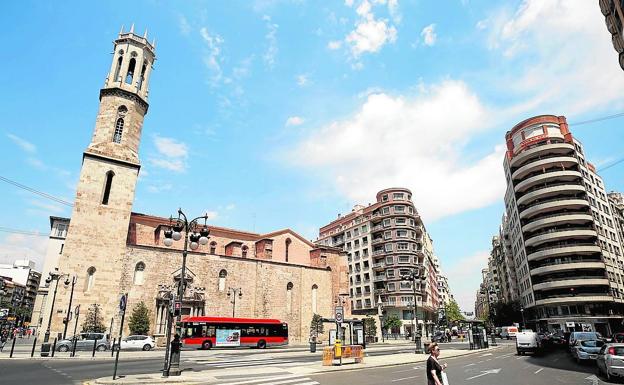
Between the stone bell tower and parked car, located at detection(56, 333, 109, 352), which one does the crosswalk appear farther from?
the stone bell tower

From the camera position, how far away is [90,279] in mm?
36719

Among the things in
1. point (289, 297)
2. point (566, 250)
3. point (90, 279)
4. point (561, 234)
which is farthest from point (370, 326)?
point (90, 279)

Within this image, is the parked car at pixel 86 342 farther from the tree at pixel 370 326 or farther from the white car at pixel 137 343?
the tree at pixel 370 326

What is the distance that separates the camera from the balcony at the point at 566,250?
5250cm

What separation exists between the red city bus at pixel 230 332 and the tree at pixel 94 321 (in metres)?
8.68

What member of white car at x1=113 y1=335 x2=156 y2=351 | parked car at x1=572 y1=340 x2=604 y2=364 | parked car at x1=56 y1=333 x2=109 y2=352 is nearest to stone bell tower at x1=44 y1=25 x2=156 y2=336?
parked car at x1=56 y1=333 x2=109 y2=352

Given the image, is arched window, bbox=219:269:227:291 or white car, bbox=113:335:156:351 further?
arched window, bbox=219:269:227:291

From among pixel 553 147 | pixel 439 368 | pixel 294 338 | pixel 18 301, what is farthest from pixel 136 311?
pixel 18 301

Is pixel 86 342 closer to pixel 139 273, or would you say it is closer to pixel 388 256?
pixel 139 273

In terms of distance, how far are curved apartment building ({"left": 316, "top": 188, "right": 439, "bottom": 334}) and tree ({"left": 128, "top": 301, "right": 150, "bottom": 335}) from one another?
41.1 metres

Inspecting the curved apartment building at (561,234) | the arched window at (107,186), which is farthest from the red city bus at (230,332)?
the curved apartment building at (561,234)

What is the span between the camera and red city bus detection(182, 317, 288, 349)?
33.5 meters

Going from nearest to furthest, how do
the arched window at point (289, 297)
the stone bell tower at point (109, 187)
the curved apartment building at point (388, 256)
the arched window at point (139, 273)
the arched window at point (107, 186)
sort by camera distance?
1. the stone bell tower at point (109, 187)
2. the arched window at point (107, 186)
3. the arched window at point (139, 273)
4. the arched window at point (289, 297)
5. the curved apartment building at point (388, 256)

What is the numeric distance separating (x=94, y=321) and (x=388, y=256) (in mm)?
50820
